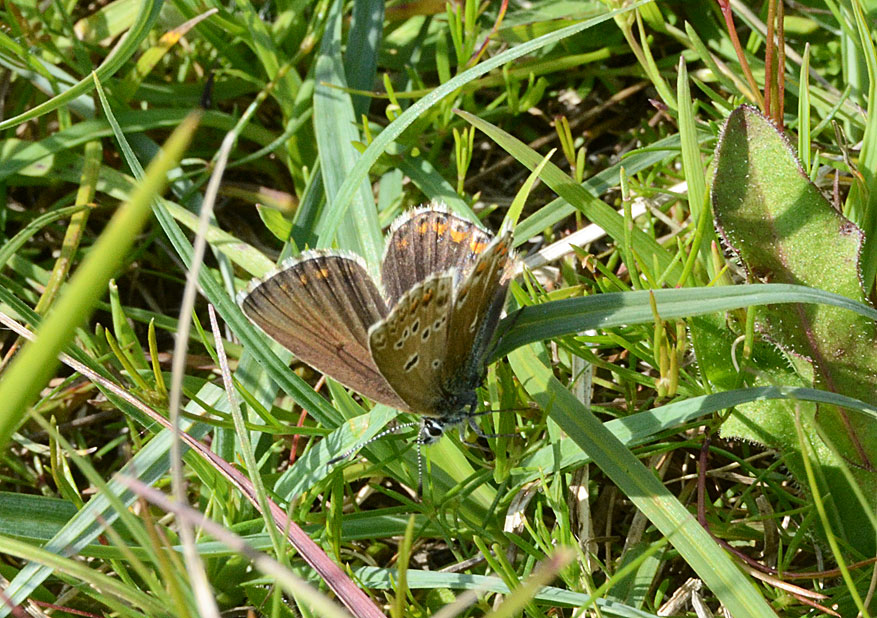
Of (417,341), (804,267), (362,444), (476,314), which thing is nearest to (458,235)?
(476,314)

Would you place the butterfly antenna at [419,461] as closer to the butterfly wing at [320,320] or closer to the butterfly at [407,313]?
the butterfly at [407,313]

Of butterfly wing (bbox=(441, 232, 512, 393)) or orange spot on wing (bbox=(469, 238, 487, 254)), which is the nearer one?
butterfly wing (bbox=(441, 232, 512, 393))

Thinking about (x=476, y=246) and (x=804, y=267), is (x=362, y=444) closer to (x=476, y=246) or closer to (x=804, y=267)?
(x=476, y=246)

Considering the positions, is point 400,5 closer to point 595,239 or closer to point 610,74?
point 610,74

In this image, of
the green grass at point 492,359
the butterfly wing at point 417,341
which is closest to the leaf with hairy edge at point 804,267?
the green grass at point 492,359

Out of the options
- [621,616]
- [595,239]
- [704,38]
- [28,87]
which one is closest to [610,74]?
[704,38]

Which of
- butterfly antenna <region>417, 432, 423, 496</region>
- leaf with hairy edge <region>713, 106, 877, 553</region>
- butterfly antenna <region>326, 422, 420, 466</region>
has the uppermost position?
leaf with hairy edge <region>713, 106, 877, 553</region>

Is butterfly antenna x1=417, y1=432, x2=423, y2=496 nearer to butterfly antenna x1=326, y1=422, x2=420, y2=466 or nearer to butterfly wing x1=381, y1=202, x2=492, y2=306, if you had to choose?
butterfly antenna x1=326, y1=422, x2=420, y2=466

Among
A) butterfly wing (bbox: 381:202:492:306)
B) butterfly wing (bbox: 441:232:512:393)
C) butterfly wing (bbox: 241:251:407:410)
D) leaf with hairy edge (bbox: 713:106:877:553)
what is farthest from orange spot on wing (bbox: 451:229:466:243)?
leaf with hairy edge (bbox: 713:106:877:553)
